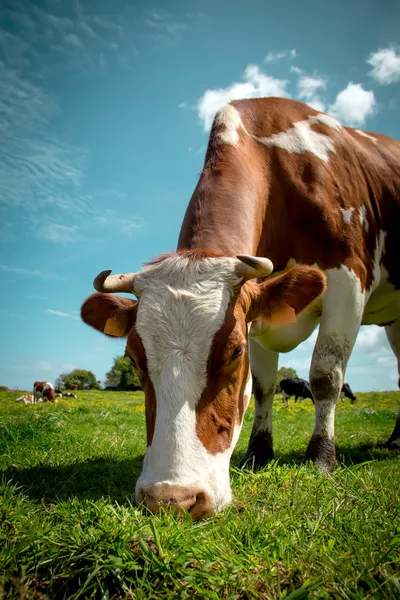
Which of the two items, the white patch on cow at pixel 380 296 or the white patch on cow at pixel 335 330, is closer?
the white patch on cow at pixel 335 330

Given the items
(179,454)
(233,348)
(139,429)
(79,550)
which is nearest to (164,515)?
(179,454)

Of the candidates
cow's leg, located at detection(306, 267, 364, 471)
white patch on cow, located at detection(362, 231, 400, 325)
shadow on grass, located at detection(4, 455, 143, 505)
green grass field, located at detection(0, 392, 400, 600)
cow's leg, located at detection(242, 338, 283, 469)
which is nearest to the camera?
green grass field, located at detection(0, 392, 400, 600)

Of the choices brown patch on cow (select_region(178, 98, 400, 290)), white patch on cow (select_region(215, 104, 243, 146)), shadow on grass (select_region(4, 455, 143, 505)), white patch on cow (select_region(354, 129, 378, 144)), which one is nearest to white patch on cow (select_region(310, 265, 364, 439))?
brown patch on cow (select_region(178, 98, 400, 290))

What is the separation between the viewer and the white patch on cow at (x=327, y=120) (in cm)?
575

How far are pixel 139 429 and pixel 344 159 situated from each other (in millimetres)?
5250

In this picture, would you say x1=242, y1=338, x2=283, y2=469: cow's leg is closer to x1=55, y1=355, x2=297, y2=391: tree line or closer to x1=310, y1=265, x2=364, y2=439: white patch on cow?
x1=310, y1=265, x2=364, y2=439: white patch on cow

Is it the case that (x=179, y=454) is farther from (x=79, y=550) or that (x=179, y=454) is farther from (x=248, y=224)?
(x=248, y=224)

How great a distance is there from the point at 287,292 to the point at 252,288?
0.34 metres

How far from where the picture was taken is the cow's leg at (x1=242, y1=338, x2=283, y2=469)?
204 inches

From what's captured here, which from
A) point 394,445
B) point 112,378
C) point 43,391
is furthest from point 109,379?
point 394,445

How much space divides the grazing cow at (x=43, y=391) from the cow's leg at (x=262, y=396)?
19839mm

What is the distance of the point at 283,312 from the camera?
3830mm

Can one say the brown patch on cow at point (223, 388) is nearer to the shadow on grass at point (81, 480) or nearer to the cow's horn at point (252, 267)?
the cow's horn at point (252, 267)

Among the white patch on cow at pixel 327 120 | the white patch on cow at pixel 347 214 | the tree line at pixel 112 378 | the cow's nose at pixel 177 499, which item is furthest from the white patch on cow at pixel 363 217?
the tree line at pixel 112 378
